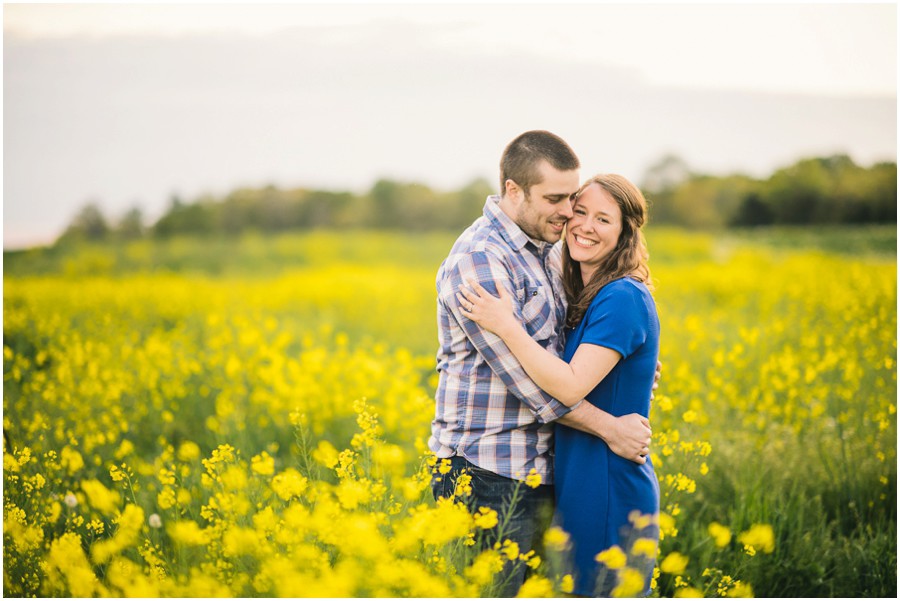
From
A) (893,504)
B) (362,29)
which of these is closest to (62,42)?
(362,29)

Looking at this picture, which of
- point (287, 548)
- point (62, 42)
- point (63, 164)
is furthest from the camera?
point (63, 164)

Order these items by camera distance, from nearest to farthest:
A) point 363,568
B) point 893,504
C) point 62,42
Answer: point 363,568
point 893,504
point 62,42

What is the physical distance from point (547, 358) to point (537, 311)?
0.27m

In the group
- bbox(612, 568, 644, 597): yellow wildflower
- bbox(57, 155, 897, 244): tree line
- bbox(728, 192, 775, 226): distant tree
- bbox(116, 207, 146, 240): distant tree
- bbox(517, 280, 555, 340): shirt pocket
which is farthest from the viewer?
bbox(116, 207, 146, 240): distant tree

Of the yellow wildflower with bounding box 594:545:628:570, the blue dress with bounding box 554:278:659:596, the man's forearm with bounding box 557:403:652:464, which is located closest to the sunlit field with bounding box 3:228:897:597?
the yellow wildflower with bounding box 594:545:628:570

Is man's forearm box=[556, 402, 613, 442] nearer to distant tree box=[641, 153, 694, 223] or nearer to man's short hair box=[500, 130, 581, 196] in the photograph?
man's short hair box=[500, 130, 581, 196]

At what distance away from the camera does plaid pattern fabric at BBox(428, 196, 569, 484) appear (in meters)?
2.47

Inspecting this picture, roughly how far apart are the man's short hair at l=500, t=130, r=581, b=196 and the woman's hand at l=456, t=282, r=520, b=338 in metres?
0.47

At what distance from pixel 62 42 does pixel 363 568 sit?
438 cm

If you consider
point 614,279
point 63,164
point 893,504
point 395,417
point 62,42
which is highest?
point 62,42

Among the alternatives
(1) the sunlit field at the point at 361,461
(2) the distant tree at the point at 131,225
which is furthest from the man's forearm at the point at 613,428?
(2) the distant tree at the point at 131,225

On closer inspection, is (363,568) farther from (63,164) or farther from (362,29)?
(63,164)

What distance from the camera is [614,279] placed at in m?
2.54

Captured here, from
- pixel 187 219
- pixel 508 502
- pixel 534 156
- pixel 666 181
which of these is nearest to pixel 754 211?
pixel 666 181
